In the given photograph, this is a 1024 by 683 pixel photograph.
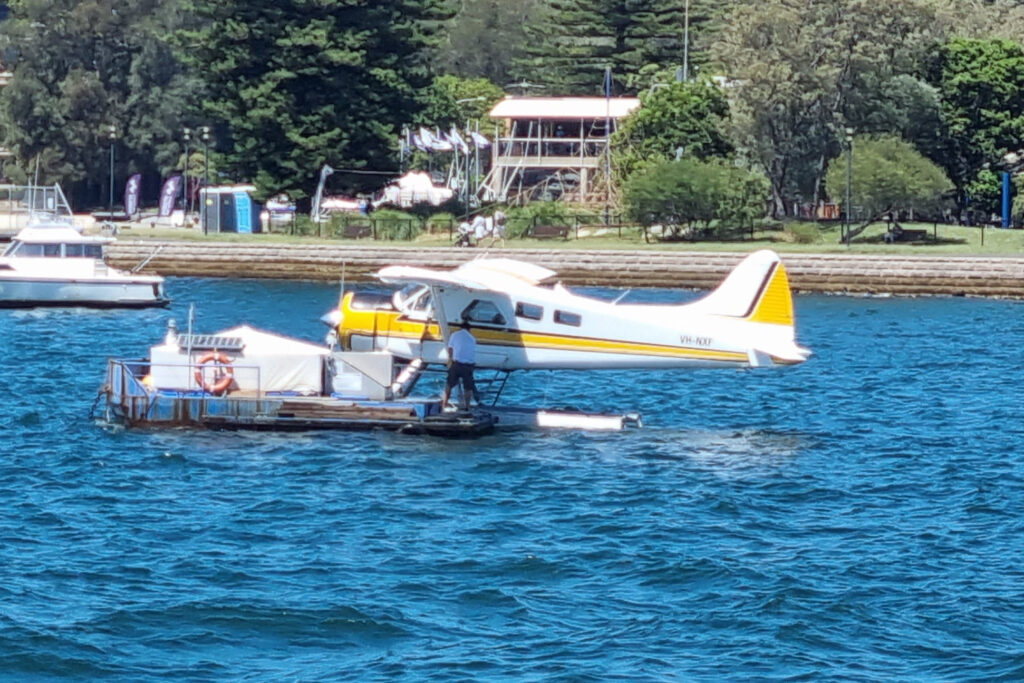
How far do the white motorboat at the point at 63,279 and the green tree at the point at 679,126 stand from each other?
29.2 meters

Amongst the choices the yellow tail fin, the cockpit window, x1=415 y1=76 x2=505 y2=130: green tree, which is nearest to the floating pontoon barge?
the cockpit window

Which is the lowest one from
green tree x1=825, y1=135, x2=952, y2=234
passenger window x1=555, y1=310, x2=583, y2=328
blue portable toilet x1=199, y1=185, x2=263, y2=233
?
passenger window x1=555, y1=310, x2=583, y2=328

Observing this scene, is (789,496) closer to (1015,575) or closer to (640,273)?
(1015,575)

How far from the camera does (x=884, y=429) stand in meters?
32.8

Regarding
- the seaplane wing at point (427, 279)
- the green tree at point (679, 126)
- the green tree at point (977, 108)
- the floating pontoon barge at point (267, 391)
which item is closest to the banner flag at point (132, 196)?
the green tree at point (679, 126)

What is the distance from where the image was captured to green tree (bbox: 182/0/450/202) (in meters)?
76.0

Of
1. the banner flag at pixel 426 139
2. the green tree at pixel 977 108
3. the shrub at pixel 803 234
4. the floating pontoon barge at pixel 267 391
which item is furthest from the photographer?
the banner flag at pixel 426 139

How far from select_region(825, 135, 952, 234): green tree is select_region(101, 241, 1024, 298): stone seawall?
665 centimetres

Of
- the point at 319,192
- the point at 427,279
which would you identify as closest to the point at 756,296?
the point at 427,279

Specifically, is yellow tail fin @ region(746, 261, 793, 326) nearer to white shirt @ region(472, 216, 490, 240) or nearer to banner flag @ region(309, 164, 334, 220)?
white shirt @ region(472, 216, 490, 240)

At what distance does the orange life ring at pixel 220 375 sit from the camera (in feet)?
95.2

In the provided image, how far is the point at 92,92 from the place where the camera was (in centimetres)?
9088

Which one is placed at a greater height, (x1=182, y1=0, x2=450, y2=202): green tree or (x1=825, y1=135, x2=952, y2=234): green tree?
(x1=182, y1=0, x2=450, y2=202): green tree

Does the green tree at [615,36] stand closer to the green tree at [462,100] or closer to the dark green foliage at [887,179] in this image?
the green tree at [462,100]
